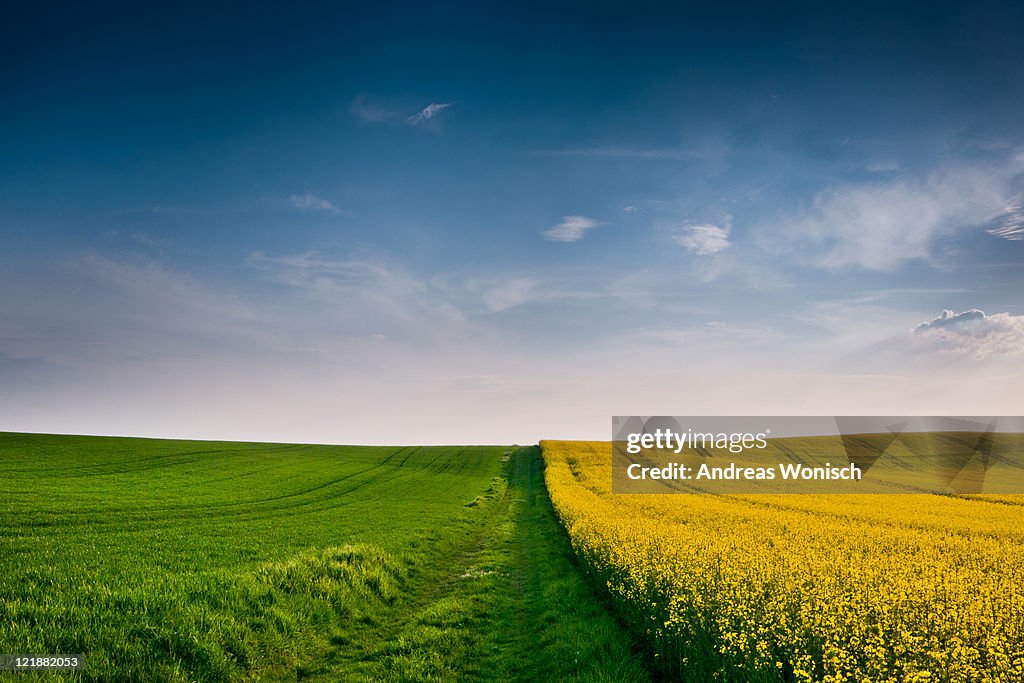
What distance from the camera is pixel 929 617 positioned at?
6.96 meters

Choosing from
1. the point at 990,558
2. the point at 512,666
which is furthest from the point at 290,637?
the point at 990,558

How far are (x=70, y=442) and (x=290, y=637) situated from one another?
2335 inches

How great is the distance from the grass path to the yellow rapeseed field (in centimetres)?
82

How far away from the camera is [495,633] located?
10898 millimetres

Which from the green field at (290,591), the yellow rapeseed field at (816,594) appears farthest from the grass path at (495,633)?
the yellow rapeseed field at (816,594)

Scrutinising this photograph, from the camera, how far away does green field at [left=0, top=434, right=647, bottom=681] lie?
8703 millimetres

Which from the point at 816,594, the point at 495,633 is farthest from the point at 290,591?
the point at 816,594

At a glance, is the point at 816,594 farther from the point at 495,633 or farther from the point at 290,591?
the point at 290,591

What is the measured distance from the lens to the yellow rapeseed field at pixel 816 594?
6109 mm

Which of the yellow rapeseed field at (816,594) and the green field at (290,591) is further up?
the yellow rapeseed field at (816,594)

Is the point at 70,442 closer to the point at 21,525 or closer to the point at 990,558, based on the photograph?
the point at 21,525

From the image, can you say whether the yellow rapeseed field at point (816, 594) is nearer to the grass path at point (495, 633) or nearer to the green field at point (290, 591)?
the grass path at point (495, 633)

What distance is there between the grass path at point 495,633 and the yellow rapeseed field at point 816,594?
32.2 inches

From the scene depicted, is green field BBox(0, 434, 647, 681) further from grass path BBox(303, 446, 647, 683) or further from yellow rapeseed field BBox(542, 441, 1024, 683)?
yellow rapeseed field BBox(542, 441, 1024, 683)
